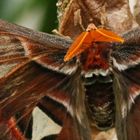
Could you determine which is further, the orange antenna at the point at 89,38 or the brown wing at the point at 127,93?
the brown wing at the point at 127,93

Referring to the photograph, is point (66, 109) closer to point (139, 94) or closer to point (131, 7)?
point (139, 94)

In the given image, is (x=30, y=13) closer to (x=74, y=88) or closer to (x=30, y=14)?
(x=30, y=14)

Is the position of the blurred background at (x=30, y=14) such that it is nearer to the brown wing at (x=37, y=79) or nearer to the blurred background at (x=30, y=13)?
the blurred background at (x=30, y=13)

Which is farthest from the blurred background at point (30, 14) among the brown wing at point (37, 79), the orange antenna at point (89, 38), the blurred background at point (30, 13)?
the orange antenna at point (89, 38)

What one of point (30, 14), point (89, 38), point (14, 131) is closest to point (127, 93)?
point (89, 38)

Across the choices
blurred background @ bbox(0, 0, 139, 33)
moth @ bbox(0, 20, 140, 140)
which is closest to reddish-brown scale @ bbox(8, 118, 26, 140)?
moth @ bbox(0, 20, 140, 140)

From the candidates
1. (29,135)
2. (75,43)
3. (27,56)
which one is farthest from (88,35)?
(29,135)

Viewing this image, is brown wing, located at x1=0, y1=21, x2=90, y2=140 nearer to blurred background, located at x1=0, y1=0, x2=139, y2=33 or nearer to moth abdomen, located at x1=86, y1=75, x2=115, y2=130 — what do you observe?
moth abdomen, located at x1=86, y1=75, x2=115, y2=130
